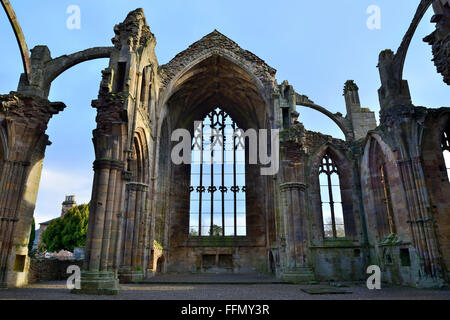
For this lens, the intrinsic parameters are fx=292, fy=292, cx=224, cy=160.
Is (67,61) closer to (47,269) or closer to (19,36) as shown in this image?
(19,36)

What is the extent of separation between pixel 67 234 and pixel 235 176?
17.3m

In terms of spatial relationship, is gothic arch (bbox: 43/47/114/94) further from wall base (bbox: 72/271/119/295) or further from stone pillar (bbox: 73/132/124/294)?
wall base (bbox: 72/271/119/295)

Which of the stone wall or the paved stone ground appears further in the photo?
the stone wall

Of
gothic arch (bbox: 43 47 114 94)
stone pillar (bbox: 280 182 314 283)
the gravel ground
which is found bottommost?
the gravel ground

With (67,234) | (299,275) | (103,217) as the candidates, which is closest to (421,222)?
(299,275)

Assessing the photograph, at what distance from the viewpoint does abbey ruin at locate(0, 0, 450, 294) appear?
9.00 m

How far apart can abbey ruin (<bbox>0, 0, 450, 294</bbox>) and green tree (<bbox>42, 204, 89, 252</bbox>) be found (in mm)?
13357

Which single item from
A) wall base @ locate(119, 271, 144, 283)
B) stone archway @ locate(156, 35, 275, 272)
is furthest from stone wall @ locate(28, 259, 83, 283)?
stone archway @ locate(156, 35, 275, 272)

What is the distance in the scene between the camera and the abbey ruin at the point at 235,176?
900cm

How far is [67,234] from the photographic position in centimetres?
2611

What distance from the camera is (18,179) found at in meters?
9.52

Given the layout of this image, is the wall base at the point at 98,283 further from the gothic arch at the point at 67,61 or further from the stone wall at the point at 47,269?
the gothic arch at the point at 67,61

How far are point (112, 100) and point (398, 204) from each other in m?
10.6
